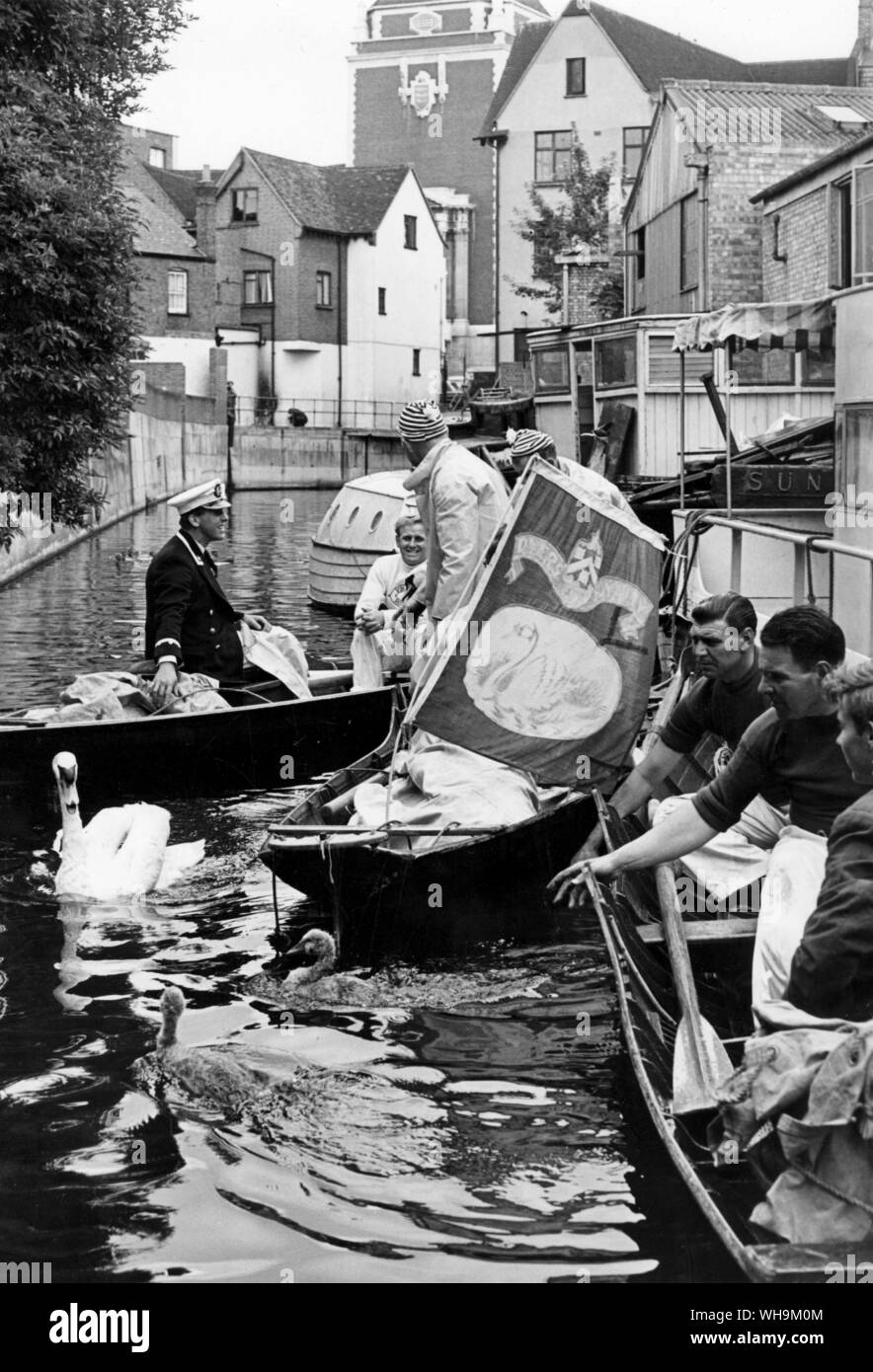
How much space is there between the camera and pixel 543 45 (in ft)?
206

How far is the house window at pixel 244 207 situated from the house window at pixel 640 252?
3099 cm

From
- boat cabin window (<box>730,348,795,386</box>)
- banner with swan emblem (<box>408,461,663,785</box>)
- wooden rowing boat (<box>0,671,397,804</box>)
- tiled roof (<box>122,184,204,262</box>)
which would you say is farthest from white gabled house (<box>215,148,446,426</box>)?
banner with swan emblem (<box>408,461,663,785</box>)

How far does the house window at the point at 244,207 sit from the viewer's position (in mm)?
70613

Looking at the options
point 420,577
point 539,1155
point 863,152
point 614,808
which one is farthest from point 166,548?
point 863,152

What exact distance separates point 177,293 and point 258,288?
4.68 meters

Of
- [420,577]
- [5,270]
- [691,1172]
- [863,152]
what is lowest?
[691,1172]

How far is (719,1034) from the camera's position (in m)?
6.86

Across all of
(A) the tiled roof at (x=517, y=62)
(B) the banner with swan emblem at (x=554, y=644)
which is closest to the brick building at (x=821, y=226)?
(B) the banner with swan emblem at (x=554, y=644)

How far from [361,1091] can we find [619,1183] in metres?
1.31

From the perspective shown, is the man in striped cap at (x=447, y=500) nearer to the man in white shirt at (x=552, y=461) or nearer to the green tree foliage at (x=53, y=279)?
the man in white shirt at (x=552, y=461)

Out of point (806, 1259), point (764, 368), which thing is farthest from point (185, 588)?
point (764, 368)

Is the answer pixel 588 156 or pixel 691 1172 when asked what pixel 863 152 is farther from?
pixel 588 156

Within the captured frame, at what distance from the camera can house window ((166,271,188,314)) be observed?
Result: 66562 mm

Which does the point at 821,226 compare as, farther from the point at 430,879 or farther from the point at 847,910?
the point at 847,910
